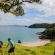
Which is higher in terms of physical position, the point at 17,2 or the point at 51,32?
the point at 17,2

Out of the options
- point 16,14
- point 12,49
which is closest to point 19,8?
point 16,14

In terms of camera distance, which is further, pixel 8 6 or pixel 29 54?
pixel 8 6

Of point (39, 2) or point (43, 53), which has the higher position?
point (39, 2)

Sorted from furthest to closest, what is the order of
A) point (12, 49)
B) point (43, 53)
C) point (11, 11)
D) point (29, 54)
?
point (11, 11) → point (43, 53) → point (29, 54) → point (12, 49)

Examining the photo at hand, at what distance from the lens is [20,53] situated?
2708cm

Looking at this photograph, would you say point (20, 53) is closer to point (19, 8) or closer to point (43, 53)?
point (43, 53)

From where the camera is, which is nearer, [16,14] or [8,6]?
[8,6]

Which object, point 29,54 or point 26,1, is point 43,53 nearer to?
point 29,54

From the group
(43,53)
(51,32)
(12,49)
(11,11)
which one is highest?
(11,11)

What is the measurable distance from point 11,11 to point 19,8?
6.14ft

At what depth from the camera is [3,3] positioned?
28.3 m

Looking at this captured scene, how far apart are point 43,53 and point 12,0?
911 cm

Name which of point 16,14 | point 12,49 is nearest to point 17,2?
point 16,14

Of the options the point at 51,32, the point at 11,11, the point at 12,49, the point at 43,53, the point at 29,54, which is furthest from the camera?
the point at 51,32
